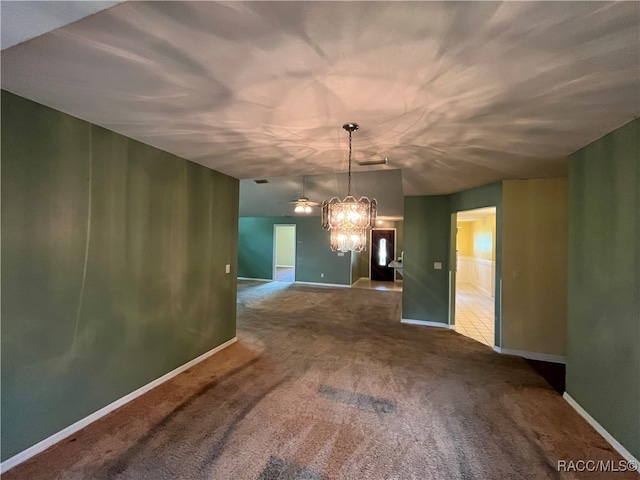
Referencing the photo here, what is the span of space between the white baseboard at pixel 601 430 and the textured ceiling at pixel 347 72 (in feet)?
7.38

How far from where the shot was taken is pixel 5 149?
1.70m

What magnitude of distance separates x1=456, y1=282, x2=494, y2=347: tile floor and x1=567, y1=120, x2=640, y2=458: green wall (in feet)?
5.74

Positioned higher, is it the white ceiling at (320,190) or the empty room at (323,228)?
the white ceiling at (320,190)

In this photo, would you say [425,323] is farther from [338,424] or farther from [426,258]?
[338,424]

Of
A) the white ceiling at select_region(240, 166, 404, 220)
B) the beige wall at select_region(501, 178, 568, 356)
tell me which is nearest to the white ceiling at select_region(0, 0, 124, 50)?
the beige wall at select_region(501, 178, 568, 356)

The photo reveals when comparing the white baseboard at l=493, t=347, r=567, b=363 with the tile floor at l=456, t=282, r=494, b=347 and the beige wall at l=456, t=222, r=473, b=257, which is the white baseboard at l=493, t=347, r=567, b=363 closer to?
the tile floor at l=456, t=282, r=494, b=347

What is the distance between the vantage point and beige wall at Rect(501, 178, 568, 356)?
140 inches

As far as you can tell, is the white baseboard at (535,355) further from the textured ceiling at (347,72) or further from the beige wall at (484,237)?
the beige wall at (484,237)

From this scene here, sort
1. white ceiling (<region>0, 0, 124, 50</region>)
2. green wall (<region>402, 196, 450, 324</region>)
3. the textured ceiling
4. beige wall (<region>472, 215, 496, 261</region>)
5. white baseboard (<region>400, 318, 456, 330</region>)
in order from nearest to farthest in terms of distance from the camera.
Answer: white ceiling (<region>0, 0, 124, 50</region>) < the textured ceiling < white baseboard (<region>400, 318, 456, 330</region>) < green wall (<region>402, 196, 450, 324</region>) < beige wall (<region>472, 215, 496, 261</region>)

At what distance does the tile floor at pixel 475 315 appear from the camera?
14.8 feet

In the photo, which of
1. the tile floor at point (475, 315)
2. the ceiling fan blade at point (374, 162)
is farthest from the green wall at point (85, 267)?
the tile floor at point (475, 315)

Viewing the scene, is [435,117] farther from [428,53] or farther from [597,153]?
[597,153]

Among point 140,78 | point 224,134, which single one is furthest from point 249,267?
point 140,78

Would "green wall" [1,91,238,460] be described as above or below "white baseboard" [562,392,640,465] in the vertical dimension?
above
